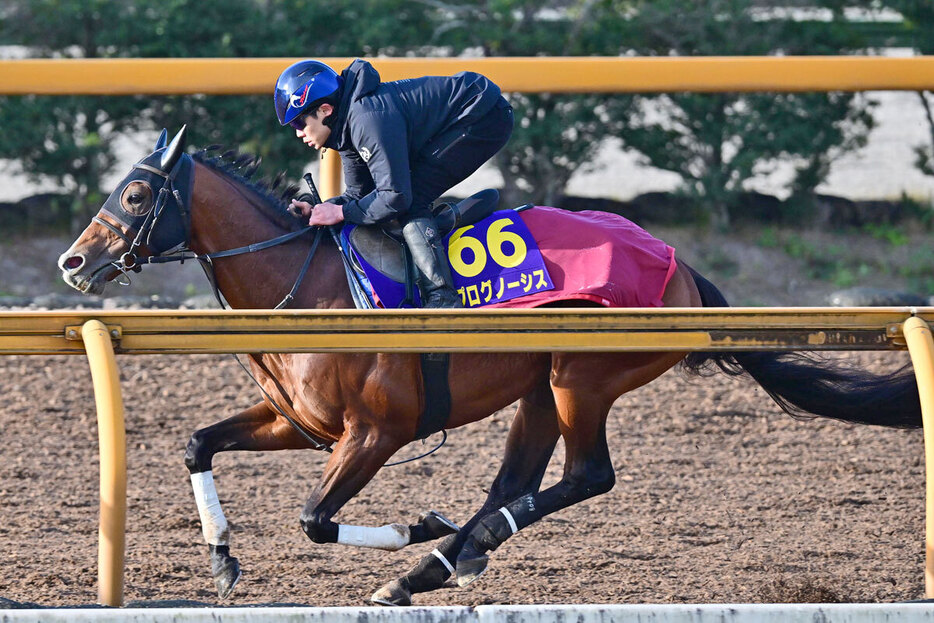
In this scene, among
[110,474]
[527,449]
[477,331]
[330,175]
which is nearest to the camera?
[110,474]

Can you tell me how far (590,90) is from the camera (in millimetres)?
5734

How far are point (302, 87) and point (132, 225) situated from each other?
26.1 inches

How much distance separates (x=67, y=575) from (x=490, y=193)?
187cm

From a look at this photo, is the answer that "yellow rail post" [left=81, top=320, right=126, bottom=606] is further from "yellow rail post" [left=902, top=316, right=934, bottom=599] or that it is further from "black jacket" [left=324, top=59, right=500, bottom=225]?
"yellow rail post" [left=902, top=316, right=934, bottom=599]

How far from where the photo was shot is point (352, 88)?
4.18 metres

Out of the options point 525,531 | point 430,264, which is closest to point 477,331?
point 430,264

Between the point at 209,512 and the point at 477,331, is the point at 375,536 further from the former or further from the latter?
the point at 477,331

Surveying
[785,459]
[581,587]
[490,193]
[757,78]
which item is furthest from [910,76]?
[581,587]

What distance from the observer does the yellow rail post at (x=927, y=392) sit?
314cm

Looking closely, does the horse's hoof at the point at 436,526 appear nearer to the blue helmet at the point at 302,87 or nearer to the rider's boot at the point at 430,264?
the rider's boot at the point at 430,264

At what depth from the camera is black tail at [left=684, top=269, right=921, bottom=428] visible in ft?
14.5

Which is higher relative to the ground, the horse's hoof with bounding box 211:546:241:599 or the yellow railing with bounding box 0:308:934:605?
the yellow railing with bounding box 0:308:934:605

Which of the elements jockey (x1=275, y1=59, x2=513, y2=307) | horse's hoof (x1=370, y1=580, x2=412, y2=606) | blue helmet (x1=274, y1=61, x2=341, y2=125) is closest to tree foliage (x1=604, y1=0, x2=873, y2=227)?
jockey (x1=275, y1=59, x2=513, y2=307)

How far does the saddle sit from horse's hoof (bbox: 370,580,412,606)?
3.03ft
